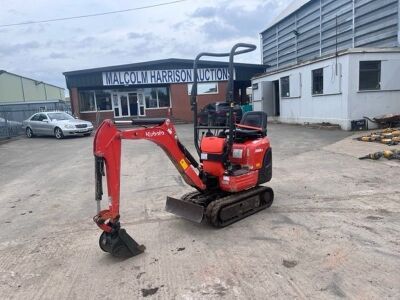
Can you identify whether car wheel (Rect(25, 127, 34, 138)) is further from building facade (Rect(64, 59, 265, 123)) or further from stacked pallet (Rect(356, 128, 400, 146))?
stacked pallet (Rect(356, 128, 400, 146))

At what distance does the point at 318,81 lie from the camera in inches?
724

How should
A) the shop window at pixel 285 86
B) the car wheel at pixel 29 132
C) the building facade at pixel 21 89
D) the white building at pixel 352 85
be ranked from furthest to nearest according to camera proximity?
the building facade at pixel 21 89
the car wheel at pixel 29 132
the shop window at pixel 285 86
the white building at pixel 352 85

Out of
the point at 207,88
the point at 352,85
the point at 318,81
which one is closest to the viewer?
the point at 352,85

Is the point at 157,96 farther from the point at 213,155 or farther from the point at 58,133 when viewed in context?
the point at 213,155

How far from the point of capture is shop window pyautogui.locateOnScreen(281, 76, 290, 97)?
21797 millimetres

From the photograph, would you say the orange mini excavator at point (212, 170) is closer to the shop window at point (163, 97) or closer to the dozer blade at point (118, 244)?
the dozer blade at point (118, 244)

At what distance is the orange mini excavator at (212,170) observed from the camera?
174 inches

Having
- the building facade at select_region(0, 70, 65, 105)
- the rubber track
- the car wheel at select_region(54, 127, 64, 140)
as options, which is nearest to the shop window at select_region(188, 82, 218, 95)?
the car wheel at select_region(54, 127, 64, 140)

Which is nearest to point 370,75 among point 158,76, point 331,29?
point 331,29

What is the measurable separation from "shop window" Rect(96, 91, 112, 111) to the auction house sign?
1.53 metres

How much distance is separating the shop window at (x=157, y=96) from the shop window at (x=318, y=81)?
15.0 metres

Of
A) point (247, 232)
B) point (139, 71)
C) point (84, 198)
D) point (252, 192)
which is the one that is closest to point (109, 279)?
point (247, 232)

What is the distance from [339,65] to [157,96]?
58.2 ft

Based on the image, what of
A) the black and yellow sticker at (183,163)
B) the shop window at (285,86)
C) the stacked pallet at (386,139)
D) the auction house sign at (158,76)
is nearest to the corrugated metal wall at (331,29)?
the shop window at (285,86)
